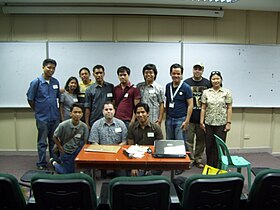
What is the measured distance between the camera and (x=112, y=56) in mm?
4500

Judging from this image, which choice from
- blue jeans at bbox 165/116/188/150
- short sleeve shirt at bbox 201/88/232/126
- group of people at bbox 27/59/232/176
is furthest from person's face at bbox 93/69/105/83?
short sleeve shirt at bbox 201/88/232/126

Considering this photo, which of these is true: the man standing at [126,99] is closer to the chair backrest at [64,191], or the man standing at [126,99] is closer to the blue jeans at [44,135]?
the blue jeans at [44,135]

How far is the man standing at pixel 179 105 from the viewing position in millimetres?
3686

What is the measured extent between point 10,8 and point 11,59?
0.79 meters

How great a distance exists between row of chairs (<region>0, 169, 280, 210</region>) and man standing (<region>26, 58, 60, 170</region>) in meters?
2.19

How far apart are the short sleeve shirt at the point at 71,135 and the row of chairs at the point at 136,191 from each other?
1532mm

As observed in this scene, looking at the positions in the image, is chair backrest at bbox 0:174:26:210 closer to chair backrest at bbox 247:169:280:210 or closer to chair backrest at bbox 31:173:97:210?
chair backrest at bbox 31:173:97:210

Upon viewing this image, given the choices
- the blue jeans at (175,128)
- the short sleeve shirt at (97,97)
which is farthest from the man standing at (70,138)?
the blue jeans at (175,128)

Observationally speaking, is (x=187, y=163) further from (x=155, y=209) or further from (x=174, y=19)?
(x=174, y=19)

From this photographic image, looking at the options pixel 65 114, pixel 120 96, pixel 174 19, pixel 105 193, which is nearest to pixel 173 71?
pixel 120 96

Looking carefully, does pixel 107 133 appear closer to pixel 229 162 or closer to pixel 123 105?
pixel 123 105

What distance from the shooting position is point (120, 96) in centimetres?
371

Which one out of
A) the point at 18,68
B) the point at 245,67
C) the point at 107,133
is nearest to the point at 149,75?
the point at 107,133

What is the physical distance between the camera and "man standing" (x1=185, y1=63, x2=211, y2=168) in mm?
3975
